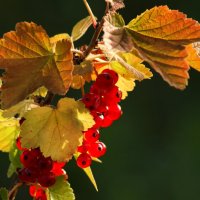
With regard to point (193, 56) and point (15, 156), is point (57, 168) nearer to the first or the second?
point (15, 156)

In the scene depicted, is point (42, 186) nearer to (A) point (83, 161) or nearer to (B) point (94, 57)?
(A) point (83, 161)

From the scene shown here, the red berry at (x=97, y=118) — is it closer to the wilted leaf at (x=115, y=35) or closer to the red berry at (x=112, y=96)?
the red berry at (x=112, y=96)

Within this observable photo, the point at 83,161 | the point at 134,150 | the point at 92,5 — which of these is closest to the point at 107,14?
the point at 83,161

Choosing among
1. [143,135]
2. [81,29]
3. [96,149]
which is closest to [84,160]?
[96,149]

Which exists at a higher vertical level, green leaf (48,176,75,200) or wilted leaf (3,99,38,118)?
wilted leaf (3,99,38,118)

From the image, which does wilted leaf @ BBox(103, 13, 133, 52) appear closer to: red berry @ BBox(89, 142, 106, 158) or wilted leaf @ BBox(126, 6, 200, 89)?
wilted leaf @ BBox(126, 6, 200, 89)

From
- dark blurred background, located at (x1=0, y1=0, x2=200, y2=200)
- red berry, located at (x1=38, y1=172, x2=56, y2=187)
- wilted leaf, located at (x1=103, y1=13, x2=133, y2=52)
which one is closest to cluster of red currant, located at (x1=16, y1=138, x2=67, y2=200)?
red berry, located at (x1=38, y1=172, x2=56, y2=187)
